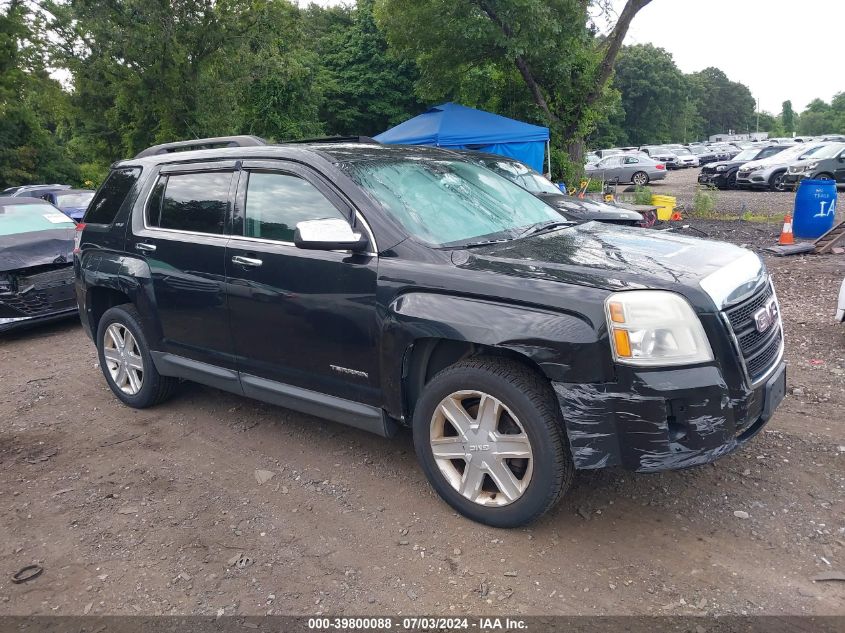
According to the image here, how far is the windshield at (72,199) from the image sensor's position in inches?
557

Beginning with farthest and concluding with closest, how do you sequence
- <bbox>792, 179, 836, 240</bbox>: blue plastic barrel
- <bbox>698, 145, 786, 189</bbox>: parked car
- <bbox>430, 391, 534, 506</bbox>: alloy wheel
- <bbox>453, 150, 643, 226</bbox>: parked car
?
<bbox>698, 145, 786, 189</bbox>: parked car, <bbox>792, 179, 836, 240</bbox>: blue plastic barrel, <bbox>453, 150, 643, 226</bbox>: parked car, <bbox>430, 391, 534, 506</bbox>: alloy wheel

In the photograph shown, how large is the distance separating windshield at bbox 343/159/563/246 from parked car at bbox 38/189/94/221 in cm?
1214

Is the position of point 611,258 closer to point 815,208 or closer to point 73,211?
point 815,208

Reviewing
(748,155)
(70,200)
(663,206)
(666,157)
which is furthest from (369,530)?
(666,157)

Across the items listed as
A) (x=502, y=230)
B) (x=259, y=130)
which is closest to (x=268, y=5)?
(x=259, y=130)

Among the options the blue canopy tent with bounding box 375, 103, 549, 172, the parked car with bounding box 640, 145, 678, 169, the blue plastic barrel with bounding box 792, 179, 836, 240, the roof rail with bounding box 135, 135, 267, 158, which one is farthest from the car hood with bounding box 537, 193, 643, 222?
the parked car with bounding box 640, 145, 678, 169

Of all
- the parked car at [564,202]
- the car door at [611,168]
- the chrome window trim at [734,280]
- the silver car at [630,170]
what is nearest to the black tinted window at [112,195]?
the chrome window trim at [734,280]

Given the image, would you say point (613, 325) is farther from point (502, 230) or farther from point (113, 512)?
point (113, 512)

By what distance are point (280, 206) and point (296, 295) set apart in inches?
22.8

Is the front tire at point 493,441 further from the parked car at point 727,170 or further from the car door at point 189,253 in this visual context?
the parked car at point 727,170

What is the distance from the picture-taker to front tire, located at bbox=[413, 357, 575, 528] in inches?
113

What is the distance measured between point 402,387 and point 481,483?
2.03 feet

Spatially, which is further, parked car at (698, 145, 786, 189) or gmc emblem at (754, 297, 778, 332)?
parked car at (698, 145, 786, 189)

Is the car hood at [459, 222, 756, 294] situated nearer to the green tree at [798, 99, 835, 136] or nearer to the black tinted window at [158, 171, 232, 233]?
the black tinted window at [158, 171, 232, 233]
